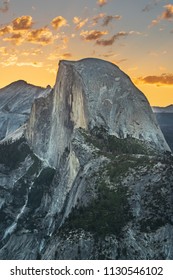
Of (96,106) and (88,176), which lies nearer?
(88,176)

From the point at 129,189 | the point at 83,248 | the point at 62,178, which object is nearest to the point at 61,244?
the point at 83,248

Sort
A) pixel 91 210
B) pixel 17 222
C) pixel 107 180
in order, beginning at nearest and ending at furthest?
1. pixel 91 210
2. pixel 107 180
3. pixel 17 222

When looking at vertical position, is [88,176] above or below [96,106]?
below

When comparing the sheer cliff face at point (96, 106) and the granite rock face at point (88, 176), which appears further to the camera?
the sheer cliff face at point (96, 106)

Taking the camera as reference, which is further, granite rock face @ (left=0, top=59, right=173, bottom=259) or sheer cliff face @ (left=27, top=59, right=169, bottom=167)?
sheer cliff face @ (left=27, top=59, right=169, bottom=167)
